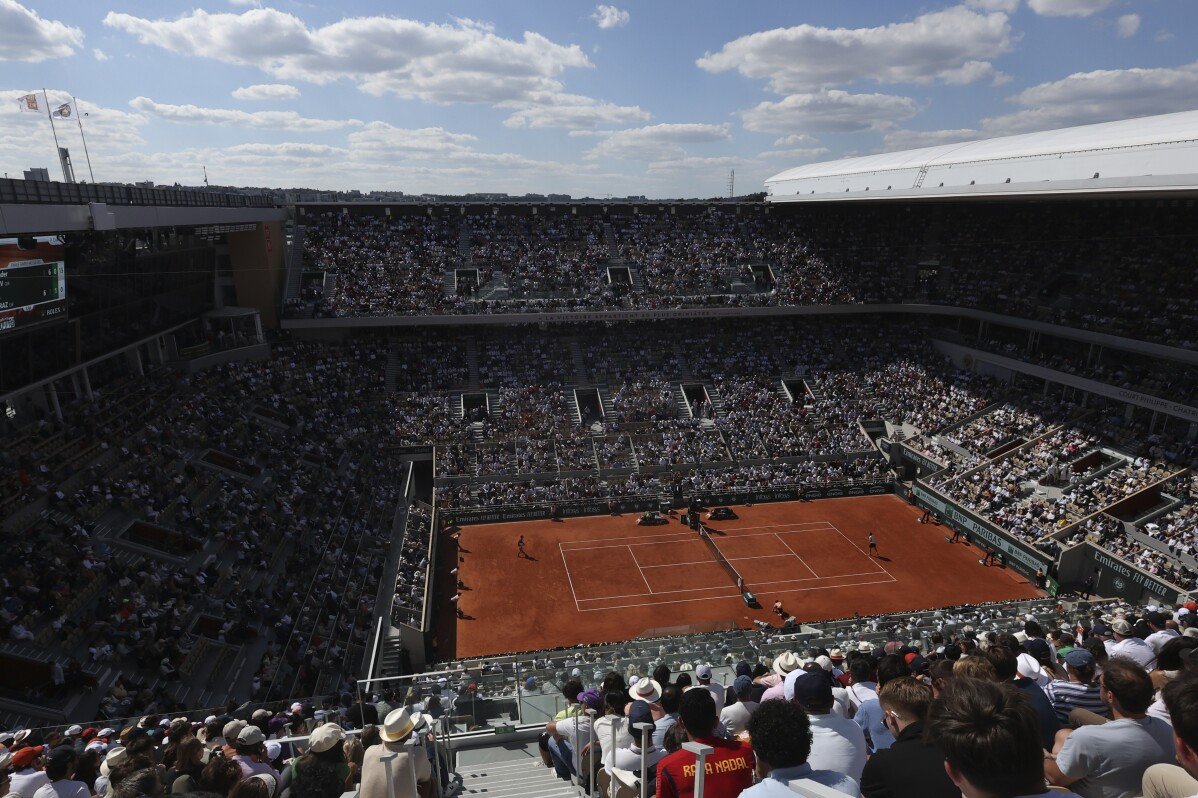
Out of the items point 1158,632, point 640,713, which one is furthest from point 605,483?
point 640,713

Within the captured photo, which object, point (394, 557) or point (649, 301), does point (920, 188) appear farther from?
point (394, 557)

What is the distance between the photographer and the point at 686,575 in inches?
1080

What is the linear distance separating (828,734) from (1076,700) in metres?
2.58

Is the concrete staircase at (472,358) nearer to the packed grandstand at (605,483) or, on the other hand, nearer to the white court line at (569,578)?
the packed grandstand at (605,483)

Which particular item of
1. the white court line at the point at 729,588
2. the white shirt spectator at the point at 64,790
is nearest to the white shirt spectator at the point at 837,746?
the white shirt spectator at the point at 64,790

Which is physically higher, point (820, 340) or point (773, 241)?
point (773, 241)

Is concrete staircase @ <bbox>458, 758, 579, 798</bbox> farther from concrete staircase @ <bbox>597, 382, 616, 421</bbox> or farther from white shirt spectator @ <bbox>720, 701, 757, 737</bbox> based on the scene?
concrete staircase @ <bbox>597, 382, 616, 421</bbox>

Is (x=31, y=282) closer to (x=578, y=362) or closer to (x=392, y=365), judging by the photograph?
(x=392, y=365)

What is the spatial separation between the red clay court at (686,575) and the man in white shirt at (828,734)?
19429mm

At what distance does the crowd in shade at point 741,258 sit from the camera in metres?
36.6

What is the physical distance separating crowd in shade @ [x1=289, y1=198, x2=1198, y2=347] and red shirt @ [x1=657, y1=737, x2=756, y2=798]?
37875 mm

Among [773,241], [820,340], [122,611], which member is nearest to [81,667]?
[122,611]

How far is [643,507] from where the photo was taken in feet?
109

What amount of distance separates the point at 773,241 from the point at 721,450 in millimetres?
19144
